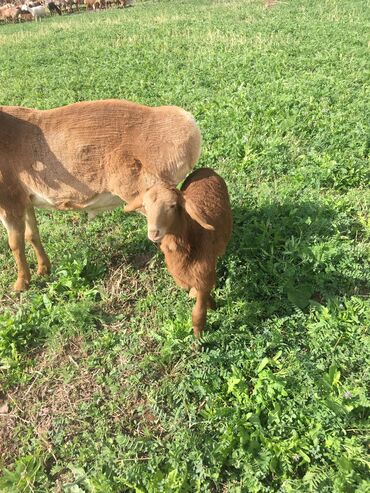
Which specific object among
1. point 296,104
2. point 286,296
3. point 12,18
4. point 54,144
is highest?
point 12,18

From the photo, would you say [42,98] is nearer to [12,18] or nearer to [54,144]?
[54,144]

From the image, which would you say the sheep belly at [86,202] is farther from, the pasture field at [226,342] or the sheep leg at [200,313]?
the sheep leg at [200,313]

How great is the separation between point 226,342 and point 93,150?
2.16 meters

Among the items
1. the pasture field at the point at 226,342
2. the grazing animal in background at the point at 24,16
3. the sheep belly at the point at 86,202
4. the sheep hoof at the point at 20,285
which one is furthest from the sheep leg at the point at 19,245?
the grazing animal in background at the point at 24,16

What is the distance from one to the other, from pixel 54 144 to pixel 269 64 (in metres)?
7.33

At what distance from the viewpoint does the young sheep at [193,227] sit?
8.92 feet

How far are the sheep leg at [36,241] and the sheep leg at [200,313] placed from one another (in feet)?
6.81

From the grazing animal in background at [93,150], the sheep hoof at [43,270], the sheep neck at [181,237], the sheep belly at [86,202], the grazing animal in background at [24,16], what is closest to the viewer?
the sheep neck at [181,237]

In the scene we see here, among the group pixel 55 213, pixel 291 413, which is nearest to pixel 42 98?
pixel 55 213

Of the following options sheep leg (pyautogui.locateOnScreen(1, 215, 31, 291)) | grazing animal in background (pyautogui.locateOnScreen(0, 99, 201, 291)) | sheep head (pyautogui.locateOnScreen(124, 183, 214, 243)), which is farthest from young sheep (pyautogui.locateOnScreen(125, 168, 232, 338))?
sheep leg (pyautogui.locateOnScreen(1, 215, 31, 291))

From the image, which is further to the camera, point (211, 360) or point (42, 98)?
point (42, 98)

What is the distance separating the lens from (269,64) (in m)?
9.25

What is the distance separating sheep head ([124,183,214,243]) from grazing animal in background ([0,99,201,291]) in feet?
2.51

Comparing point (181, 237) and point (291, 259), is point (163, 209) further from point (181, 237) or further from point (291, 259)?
point (291, 259)
